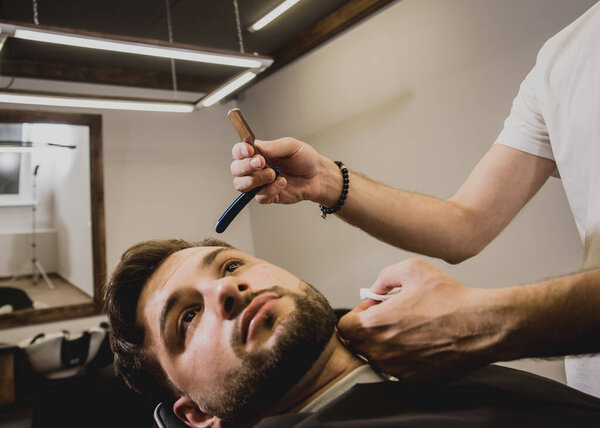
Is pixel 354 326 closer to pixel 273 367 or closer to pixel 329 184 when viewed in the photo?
pixel 273 367

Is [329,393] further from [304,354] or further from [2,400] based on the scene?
[2,400]

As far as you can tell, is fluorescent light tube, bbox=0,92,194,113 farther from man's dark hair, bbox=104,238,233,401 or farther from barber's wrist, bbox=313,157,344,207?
barber's wrist, bbox=313,157,344,207

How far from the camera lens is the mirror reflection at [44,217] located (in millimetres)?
4398

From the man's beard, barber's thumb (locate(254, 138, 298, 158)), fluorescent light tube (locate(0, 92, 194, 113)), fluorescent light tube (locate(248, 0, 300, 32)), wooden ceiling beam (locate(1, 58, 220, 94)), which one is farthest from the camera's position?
wooden ceiling beam (locate(1, 58, 220, 94))

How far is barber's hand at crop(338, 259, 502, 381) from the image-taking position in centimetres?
92

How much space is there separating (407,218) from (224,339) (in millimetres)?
751

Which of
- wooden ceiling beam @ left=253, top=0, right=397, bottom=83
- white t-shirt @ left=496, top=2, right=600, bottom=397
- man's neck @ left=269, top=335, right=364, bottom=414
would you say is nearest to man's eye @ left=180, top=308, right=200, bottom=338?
man's neck @ left=269, top=335, right=364, bottom=414

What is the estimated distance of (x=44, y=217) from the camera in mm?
4520

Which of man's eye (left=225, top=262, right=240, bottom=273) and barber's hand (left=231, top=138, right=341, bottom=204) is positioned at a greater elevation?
barber's hand (left=231, top=138, right=341, bottom=204)

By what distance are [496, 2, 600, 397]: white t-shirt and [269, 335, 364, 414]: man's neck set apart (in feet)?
2.31

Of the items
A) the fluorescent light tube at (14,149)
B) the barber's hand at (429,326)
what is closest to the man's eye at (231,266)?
the barber's hand at (429,326)

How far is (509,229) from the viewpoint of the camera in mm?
3287

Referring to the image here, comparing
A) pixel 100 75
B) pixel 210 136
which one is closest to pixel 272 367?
pixel 100 75

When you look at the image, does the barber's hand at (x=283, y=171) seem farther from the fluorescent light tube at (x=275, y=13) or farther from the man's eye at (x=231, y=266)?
the fluorescent light tube at (x=275, y=13)
